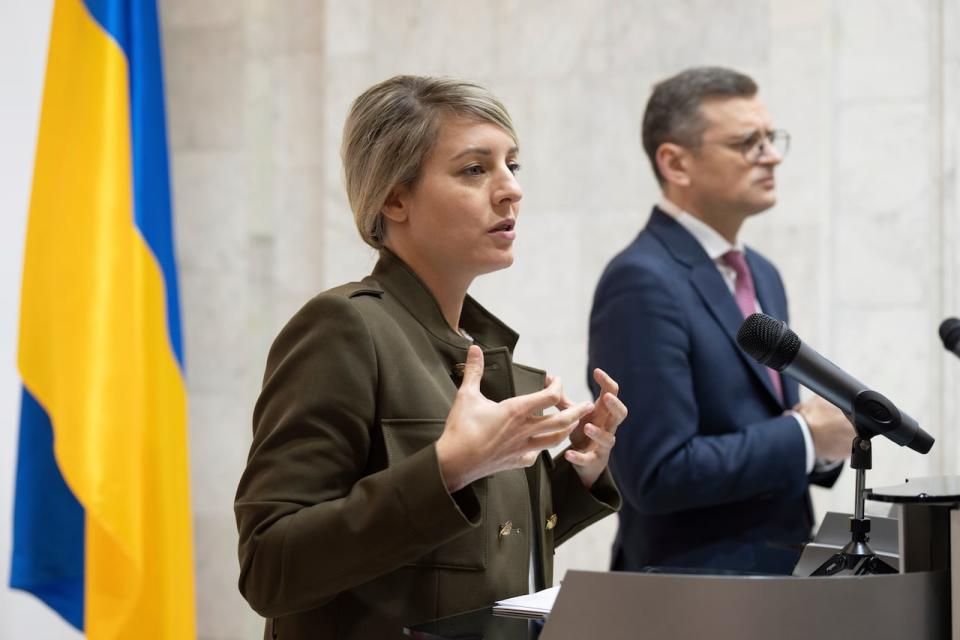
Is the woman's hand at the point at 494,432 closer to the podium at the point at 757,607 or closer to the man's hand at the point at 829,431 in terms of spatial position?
the podium at the point at 757,607

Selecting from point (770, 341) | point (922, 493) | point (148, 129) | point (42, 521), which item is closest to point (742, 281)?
point (770, 341)

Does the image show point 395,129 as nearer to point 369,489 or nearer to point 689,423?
point 369,489

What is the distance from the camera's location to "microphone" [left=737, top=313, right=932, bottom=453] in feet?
4.94

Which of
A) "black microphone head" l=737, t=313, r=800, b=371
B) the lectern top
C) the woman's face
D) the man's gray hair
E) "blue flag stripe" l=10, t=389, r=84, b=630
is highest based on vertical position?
the man's gray hair

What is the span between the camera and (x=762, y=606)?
1.22 meters

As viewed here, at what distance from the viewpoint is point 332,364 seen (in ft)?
5.50

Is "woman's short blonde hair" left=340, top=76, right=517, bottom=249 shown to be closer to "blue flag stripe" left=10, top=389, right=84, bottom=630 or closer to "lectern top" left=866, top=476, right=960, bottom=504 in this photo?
"lectern top" left=866, top=476, right=960, bottom=504

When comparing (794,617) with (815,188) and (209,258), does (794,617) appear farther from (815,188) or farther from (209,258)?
(209,258)

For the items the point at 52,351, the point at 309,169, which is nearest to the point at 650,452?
the point at 52,351

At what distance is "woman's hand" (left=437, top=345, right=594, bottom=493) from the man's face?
5.88 ft

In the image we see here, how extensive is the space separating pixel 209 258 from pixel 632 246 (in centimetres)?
242

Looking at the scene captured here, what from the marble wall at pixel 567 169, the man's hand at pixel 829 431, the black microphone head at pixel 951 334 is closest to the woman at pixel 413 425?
the black microphone head at pixel 951 334

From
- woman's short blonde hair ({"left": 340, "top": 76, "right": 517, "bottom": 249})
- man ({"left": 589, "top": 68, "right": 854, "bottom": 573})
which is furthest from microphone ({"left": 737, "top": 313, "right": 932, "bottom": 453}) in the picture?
man ({"left": 589, "top": 68, "right": 854, "bottom": 573})

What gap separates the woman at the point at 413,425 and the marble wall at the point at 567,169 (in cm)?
252
